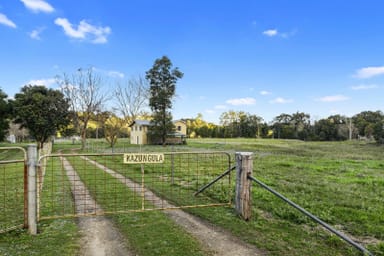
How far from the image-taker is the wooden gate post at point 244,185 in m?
4.54

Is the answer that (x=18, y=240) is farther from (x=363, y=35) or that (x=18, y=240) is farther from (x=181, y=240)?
(x=363, y=35)

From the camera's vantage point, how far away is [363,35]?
685 inches

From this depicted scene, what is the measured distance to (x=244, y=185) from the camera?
4602 millimetres

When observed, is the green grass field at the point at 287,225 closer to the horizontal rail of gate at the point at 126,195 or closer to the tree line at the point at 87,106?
the horizontal rail of gate at the point at 126,195

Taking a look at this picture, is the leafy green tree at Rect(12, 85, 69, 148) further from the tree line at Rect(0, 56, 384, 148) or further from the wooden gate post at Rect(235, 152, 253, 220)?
the wooden gate post at Rect(235, 152, 253, 220)

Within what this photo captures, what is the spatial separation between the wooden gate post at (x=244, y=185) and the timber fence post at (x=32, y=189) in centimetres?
338

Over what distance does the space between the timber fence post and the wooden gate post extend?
3.38 meters

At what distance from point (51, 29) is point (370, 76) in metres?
32.8

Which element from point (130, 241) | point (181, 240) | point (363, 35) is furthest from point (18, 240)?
point (363, 35)

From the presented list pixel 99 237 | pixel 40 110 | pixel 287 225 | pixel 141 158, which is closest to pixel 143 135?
pixel 40 110

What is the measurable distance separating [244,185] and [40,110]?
28.9 meters

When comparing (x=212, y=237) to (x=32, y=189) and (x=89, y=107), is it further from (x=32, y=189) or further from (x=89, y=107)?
(x=89, y=107)

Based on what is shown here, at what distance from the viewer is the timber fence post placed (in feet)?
12.4

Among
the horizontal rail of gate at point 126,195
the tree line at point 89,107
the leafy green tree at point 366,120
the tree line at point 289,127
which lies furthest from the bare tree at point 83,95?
the leafy green tree at point 366,120
